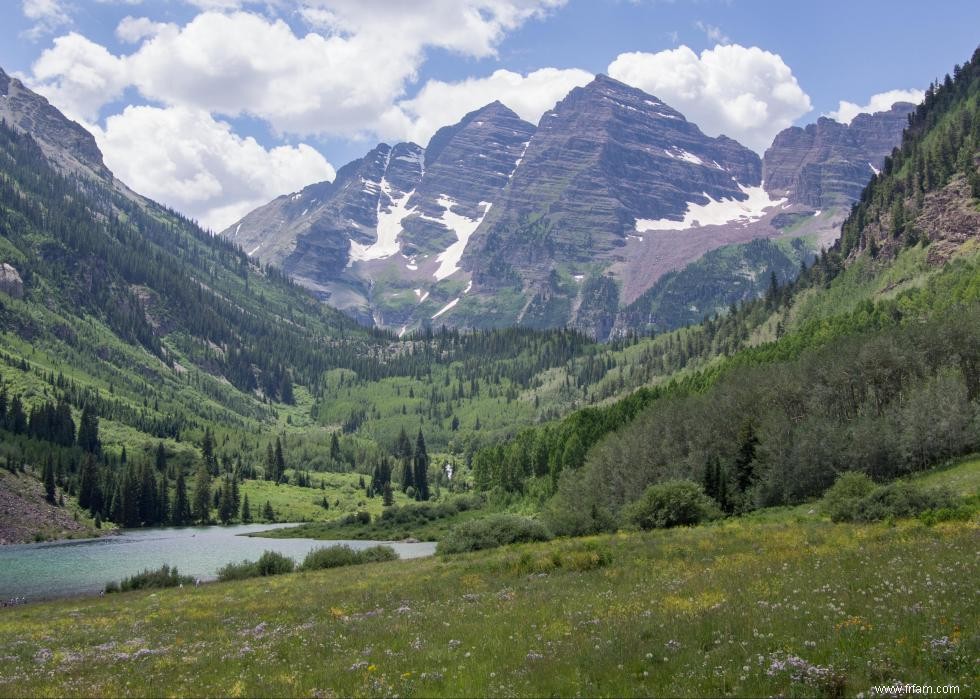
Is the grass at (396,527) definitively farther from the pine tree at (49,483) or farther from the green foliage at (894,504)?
the green foliage at (894,504)

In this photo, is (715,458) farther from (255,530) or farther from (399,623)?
(255,530)

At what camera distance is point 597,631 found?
24.0 m

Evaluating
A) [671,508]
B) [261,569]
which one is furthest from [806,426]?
[261,569]

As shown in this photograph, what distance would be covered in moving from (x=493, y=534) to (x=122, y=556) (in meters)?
71.9

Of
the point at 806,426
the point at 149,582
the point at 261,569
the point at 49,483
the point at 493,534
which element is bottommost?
the point at 149,582

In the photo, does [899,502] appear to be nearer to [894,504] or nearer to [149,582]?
[894,504]

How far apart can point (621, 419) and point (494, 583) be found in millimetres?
122774

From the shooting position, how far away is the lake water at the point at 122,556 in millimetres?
85250

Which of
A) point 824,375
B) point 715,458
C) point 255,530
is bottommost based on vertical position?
point 255,530

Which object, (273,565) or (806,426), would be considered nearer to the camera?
(273,565)

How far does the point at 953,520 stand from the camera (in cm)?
3994

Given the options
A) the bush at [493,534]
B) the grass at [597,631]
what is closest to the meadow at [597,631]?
the grass at [597,631]

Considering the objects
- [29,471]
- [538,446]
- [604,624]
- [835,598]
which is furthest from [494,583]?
[29,471]

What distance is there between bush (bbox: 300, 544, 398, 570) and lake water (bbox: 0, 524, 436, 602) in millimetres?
11481
